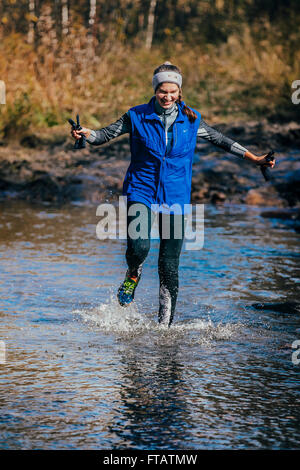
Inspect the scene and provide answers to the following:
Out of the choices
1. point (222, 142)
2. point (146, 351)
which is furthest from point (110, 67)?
point (146, 351)

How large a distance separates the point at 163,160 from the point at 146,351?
1317 mm

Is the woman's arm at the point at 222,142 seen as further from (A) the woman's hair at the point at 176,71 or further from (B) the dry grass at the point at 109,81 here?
(B) the dry grass at the point at 109,81

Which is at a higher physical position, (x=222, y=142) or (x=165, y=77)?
(x=165, y=77)

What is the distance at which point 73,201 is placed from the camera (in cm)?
1420

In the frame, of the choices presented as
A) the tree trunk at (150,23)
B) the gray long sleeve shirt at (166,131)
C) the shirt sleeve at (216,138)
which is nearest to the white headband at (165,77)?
the gray long sleeve shirt at (166,131)

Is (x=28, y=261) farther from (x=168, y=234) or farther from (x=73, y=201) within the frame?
(x=73, y=201)

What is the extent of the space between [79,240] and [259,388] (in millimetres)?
5562

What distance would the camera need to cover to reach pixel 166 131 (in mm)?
6777

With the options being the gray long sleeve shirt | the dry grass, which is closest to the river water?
the gray long sleeve shirt

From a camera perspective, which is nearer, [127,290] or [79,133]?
[79,133]

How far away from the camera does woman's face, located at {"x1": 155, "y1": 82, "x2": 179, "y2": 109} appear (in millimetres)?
6691

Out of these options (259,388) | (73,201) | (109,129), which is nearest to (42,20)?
(73,201)

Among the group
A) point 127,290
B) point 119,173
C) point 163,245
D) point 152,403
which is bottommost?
point 152,403

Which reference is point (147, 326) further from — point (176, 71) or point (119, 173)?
point (119, 173)
